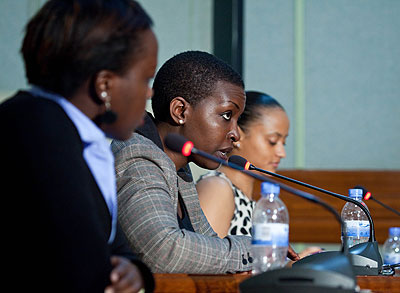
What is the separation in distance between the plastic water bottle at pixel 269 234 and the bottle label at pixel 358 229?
0.51 metres

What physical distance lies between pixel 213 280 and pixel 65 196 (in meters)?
0.42

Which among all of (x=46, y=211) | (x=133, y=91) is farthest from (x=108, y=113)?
(x=46, y=211)

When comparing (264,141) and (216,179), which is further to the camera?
(264,141)

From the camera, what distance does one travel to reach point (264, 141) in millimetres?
3156

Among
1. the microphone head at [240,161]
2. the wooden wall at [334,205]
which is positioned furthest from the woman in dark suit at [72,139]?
the wooden wall at [334,205]

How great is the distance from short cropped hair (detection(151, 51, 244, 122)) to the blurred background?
2.52m

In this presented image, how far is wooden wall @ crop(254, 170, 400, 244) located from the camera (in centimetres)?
424

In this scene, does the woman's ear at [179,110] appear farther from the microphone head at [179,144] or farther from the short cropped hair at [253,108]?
the short cropped hair at [253,108]

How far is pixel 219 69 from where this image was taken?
6.63 ft

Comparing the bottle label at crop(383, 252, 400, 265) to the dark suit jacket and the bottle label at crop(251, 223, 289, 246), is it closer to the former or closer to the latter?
the bottle label at crop(251, 223, 289, 246)

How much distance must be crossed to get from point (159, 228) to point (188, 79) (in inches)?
28.3

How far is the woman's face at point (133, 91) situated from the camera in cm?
116

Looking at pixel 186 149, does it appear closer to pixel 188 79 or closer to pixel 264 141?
pixel 188 79

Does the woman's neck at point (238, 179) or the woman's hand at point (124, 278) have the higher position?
the woman's hand at point (124, 278)
